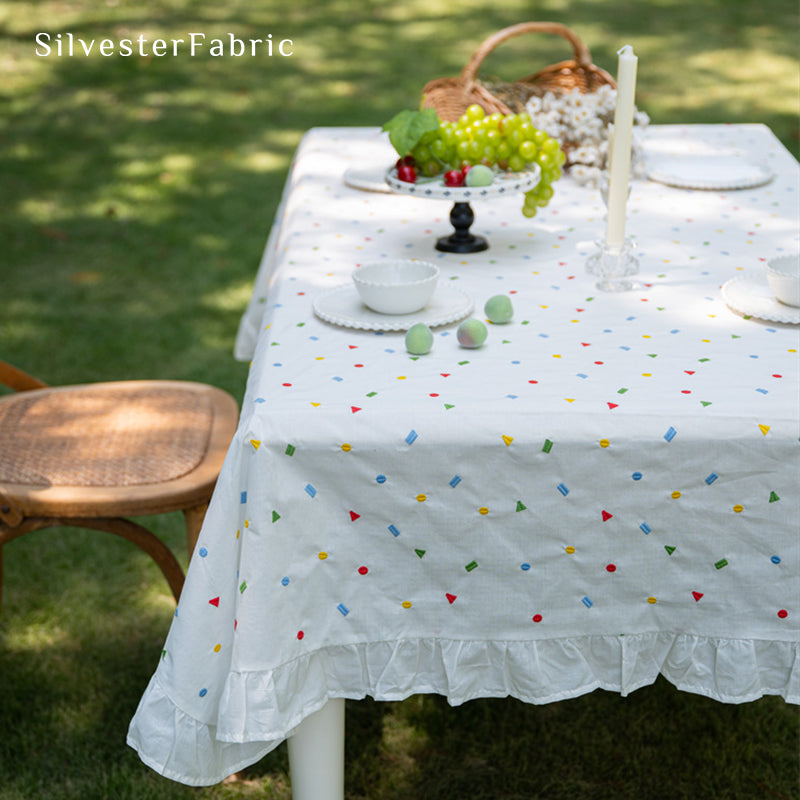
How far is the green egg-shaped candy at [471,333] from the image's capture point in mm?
1363

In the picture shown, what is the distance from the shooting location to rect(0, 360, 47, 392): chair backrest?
81.2 inches

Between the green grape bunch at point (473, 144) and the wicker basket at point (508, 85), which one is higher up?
the green grape bunch at point (473, 144)

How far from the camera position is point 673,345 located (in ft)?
4.52

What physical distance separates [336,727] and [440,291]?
65cm

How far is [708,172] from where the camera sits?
2137 millimetres

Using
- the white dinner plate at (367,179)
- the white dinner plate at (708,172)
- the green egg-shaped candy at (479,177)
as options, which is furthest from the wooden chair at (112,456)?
the white dinner plate at (708,172)

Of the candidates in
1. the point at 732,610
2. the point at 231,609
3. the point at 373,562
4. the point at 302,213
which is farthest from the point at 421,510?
the point at 302,213

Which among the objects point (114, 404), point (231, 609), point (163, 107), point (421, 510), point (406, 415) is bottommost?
point (163, 107)

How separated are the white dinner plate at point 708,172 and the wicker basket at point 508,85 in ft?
0.87

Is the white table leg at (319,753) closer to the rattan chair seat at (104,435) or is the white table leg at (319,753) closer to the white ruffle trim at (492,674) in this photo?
the white ruffle trim at (492,674)

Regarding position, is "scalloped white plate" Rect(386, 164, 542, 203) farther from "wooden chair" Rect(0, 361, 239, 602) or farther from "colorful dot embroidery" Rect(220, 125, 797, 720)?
"wooden chair" Rect(0, 361, 239, 602)

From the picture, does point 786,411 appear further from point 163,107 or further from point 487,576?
point 163,107

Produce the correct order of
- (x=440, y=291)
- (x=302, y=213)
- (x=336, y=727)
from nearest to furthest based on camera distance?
(x=336, y=727)
(x=440, y=291)
(x=302, y=213)

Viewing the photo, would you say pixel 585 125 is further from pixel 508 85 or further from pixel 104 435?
pixel 104 435
